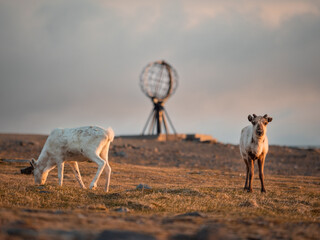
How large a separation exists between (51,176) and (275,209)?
42.1ft

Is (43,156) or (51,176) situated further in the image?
(51,176)

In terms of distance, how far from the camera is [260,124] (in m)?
12.7

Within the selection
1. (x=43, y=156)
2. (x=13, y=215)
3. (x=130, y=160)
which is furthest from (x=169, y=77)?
(x=13, y=215)

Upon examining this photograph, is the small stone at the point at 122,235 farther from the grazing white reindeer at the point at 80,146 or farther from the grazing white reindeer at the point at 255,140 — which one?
the grazing white reindeer at the point at 255,140

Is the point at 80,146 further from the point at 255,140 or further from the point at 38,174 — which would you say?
the point at 255,140

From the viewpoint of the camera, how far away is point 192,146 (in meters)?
41.4

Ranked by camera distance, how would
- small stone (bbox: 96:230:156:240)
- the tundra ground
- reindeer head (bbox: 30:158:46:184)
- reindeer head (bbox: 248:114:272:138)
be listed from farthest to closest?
1. reindeer head (bbox: 30:158:46:184)
2. reindeer head (bbox: 248:114:272:138)
3. the tundra ground
4. small stone (bbox: 96:230:156:240)

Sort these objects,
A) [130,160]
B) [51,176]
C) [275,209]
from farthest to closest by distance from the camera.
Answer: [130,160]
[51,176]
[275,209]

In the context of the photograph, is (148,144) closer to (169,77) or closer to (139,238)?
(169,77)

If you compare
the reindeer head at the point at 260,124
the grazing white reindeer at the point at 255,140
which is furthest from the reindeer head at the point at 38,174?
the reindeer head at the point at 260,124

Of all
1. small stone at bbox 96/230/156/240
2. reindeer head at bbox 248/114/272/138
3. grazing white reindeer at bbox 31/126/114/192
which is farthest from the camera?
reindeer head at bbox 248/114/272/138

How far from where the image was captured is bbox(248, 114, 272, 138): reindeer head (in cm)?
1269

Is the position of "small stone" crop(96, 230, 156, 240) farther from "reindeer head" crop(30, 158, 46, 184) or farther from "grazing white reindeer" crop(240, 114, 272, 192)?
"reindeer head" crop(30, 158, 46, 184)

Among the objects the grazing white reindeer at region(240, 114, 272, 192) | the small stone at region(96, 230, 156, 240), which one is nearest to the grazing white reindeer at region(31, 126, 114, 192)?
the grazing white reindeer at region(240, 114, 272, 192)
